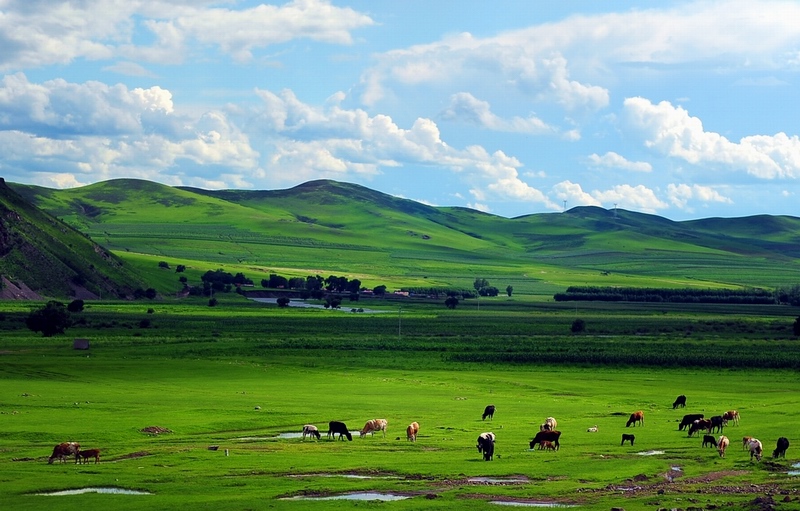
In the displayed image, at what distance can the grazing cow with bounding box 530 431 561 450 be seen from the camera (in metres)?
47.9

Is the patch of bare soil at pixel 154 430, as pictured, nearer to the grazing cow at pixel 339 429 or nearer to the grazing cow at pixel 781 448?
the grazing cow at pixel 339 429

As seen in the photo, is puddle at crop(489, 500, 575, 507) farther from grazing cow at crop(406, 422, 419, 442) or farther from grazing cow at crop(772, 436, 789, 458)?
grazing cow at crop(406, 422, 419, 442)

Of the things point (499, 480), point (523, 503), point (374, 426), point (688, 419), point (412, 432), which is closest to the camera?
point (523, 503)

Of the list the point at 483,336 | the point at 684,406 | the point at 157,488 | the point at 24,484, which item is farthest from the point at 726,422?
the point at 483,336

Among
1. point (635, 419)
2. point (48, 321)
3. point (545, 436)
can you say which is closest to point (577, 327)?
point (48, 321)

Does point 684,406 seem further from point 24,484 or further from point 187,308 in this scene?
point 187,308

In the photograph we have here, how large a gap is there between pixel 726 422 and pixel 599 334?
89.7 m

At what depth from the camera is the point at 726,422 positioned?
57.1m

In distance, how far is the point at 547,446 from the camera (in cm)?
4806

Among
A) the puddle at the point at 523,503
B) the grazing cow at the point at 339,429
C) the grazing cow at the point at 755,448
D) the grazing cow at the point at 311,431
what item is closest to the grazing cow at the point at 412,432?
the grazing cow at the point at 339,429

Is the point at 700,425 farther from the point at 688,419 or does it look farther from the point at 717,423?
the point at 688,419

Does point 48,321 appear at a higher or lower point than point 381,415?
higher

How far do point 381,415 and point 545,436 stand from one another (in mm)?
15714

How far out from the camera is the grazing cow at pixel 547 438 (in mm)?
47891
